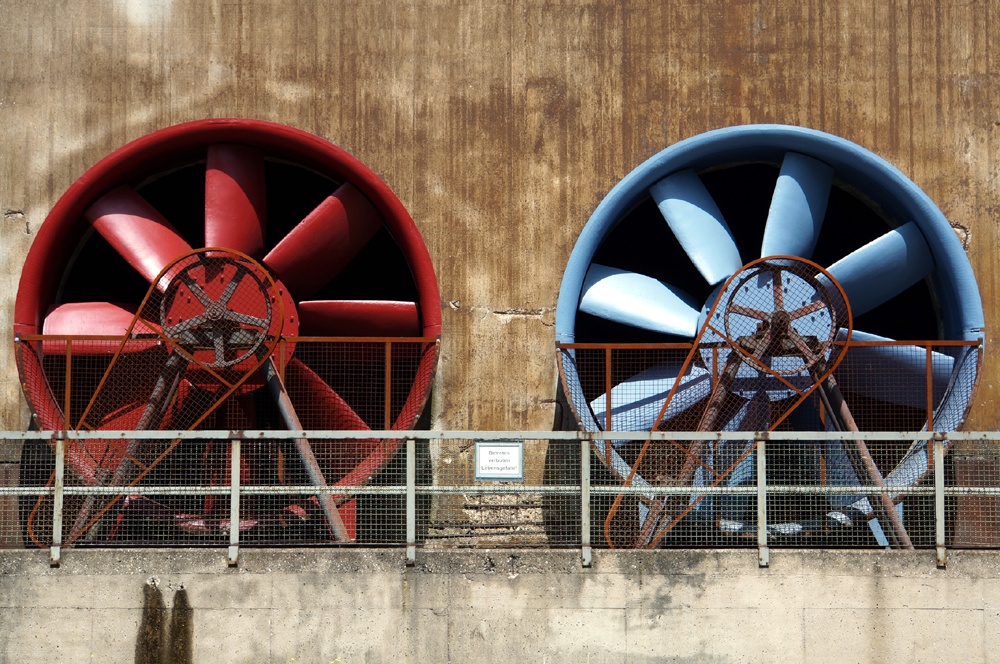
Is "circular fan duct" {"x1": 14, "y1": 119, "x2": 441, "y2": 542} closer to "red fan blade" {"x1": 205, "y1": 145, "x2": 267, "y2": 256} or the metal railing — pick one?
"red fan blade" {"x1": 205, "y1": 145, "x2": 267, "y2": 256}

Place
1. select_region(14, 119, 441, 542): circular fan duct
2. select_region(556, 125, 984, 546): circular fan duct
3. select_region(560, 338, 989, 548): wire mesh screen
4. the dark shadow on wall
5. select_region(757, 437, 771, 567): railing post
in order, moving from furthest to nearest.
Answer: select_region(556, 125, 984, 546): circular fan duct
select_region(14, 119, 441, 542): circular fan duct
select_region(560, 338, 989, 548): wire mesh screen
select_region(757, 437, 771, 567): railing post
the dark shadow on wall

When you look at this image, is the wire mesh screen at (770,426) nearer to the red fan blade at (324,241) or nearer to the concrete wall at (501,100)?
Result: the concrete wall at (501,100)

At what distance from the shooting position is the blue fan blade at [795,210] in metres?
10.9

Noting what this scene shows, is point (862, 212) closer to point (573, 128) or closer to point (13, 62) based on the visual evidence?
point (573, 128)

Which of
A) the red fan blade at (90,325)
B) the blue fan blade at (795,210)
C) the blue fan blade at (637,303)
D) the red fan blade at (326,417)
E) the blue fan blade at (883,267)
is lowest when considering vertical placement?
the red fan blade at (326,417)

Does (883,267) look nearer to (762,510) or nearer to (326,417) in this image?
(762,510)

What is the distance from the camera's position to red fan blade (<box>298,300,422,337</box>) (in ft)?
35.8

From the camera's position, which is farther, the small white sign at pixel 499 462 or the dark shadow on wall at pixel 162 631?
the small white sign at pixel 499 462

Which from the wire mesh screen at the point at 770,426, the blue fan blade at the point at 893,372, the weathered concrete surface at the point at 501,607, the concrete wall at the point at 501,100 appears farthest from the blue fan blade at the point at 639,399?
the weathered concrete surface at the point at 501,607

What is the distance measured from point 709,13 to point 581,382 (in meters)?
3.55

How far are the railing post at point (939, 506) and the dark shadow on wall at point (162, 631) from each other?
473cm

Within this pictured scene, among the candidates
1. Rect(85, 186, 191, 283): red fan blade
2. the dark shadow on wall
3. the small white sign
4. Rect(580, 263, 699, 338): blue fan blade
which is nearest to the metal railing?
the small white sign

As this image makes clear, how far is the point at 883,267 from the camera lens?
11008mm

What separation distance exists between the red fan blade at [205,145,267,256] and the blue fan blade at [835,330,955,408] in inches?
198
